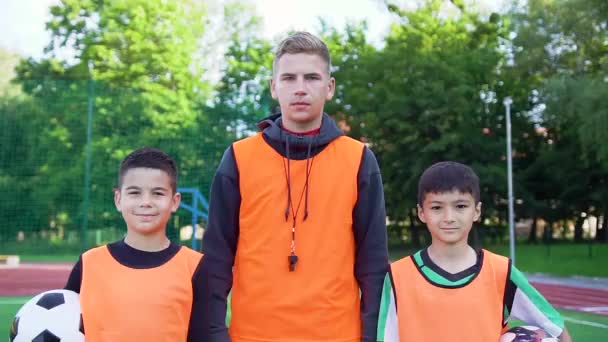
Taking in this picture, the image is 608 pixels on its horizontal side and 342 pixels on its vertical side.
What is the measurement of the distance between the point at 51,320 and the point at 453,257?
1.51 metres

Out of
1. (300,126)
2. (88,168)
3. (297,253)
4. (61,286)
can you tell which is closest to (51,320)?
(297,253)

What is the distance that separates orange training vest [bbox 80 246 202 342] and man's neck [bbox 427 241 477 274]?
89 cm

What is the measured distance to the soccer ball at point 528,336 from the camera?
2613 mm

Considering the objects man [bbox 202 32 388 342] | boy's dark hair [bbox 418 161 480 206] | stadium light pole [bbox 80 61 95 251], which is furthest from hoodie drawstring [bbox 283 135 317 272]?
stadium light pole [bbox 80 61 95 251]

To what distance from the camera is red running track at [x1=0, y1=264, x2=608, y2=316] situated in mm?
12000

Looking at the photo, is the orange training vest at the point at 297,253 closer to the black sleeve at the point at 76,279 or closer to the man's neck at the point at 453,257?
the man's neck at the point at 453,257

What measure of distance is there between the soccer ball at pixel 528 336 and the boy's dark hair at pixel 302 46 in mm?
1210

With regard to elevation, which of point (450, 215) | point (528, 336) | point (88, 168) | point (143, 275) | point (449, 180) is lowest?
point (528, 336)

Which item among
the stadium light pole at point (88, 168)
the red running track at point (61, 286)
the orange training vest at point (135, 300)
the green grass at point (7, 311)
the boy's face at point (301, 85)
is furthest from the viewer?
the stadium light pole at point (88, 168)

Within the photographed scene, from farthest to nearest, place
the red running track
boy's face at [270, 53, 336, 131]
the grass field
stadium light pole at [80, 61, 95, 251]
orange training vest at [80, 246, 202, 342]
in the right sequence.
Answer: stadium light pole at [80, 61, 95, 251]
the red running track
the grass field
boy's face at [270, 53, 336, 131]
orange training vest at [80, 246, 202, 342]

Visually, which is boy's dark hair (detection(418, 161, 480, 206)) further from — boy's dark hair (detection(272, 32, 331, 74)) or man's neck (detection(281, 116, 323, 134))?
boy's dark hair (detection(272, 32, 331, 74))

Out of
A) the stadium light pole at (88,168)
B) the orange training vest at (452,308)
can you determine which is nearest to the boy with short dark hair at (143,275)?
the orange training vest at (452,308)

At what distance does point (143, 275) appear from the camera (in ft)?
8.54

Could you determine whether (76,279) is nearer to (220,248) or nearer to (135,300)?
(135,300)
